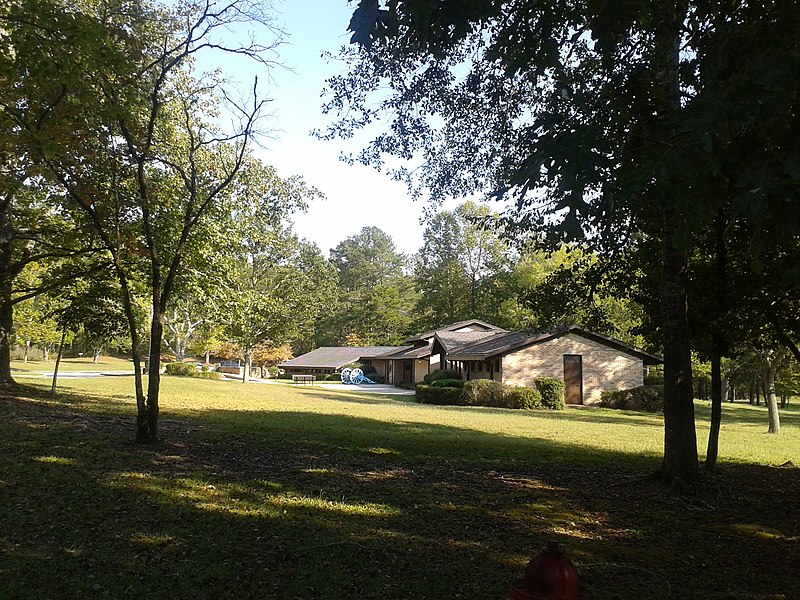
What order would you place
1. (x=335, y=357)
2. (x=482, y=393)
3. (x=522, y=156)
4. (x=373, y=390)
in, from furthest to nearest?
1. (x=335, y=357)
2. (x=373, y=390)
3. (x=482, y=393)
4. (x=522, y=156)

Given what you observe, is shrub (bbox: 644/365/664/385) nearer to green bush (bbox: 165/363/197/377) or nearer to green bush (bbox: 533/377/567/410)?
green bush (bbox: 533/377/567/410)

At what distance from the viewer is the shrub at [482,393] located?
30.1m

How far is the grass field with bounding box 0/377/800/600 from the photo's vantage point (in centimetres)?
488

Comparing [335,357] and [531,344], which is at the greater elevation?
[531,344]

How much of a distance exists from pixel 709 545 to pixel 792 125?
4364mm

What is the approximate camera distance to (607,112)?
5969mm

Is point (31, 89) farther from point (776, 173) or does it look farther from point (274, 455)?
point (776, 173)

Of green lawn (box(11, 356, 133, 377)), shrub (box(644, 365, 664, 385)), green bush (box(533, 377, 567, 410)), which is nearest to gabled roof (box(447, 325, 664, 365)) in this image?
green bush (box(533, 377, 567, 410))

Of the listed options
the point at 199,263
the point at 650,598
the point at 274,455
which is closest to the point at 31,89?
the point at 199,263

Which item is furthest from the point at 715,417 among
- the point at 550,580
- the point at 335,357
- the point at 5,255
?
the point at 335,357

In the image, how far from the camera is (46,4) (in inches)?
311

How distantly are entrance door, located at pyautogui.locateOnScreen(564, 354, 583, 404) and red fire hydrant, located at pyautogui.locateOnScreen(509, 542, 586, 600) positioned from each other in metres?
32.6

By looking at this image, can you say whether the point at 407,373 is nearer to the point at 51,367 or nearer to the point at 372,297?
the point at 372,297

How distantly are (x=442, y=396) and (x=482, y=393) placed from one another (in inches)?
88.3
